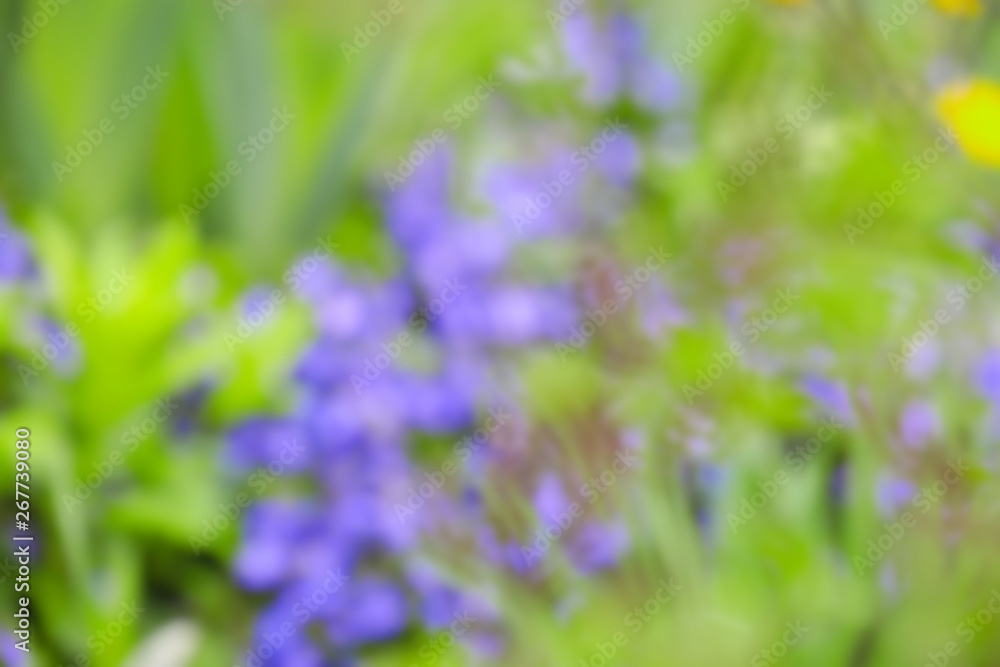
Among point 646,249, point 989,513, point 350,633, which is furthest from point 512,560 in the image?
point 989,513

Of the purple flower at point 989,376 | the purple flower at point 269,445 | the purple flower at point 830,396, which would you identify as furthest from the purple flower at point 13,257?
the purple flower at point 989,376

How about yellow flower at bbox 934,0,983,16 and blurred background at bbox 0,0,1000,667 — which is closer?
blurred background at bbox 0,0,1000,667

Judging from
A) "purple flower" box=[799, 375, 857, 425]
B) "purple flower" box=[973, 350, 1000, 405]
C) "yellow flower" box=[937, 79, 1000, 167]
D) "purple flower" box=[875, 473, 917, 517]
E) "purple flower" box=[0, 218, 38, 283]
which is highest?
"purple flower" box=[0, 218, 38, 283]

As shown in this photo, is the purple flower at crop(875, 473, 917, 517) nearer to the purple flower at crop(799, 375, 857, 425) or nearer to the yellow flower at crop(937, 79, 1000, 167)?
the purple flower at crop(799, 375, 857, 425)

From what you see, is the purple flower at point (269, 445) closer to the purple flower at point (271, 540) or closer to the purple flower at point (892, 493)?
the purple flower at point (271, 540)

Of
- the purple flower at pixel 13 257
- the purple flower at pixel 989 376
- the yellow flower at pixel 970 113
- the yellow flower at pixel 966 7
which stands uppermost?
the purple flower at pixel 13 257

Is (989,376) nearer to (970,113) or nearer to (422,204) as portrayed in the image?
(970,113)

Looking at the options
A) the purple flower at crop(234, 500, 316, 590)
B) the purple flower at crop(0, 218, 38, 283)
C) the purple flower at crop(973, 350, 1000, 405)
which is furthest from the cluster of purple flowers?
the purple flower at crop(973, 350, 1000, 405)

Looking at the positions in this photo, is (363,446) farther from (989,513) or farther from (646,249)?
(989,513)
